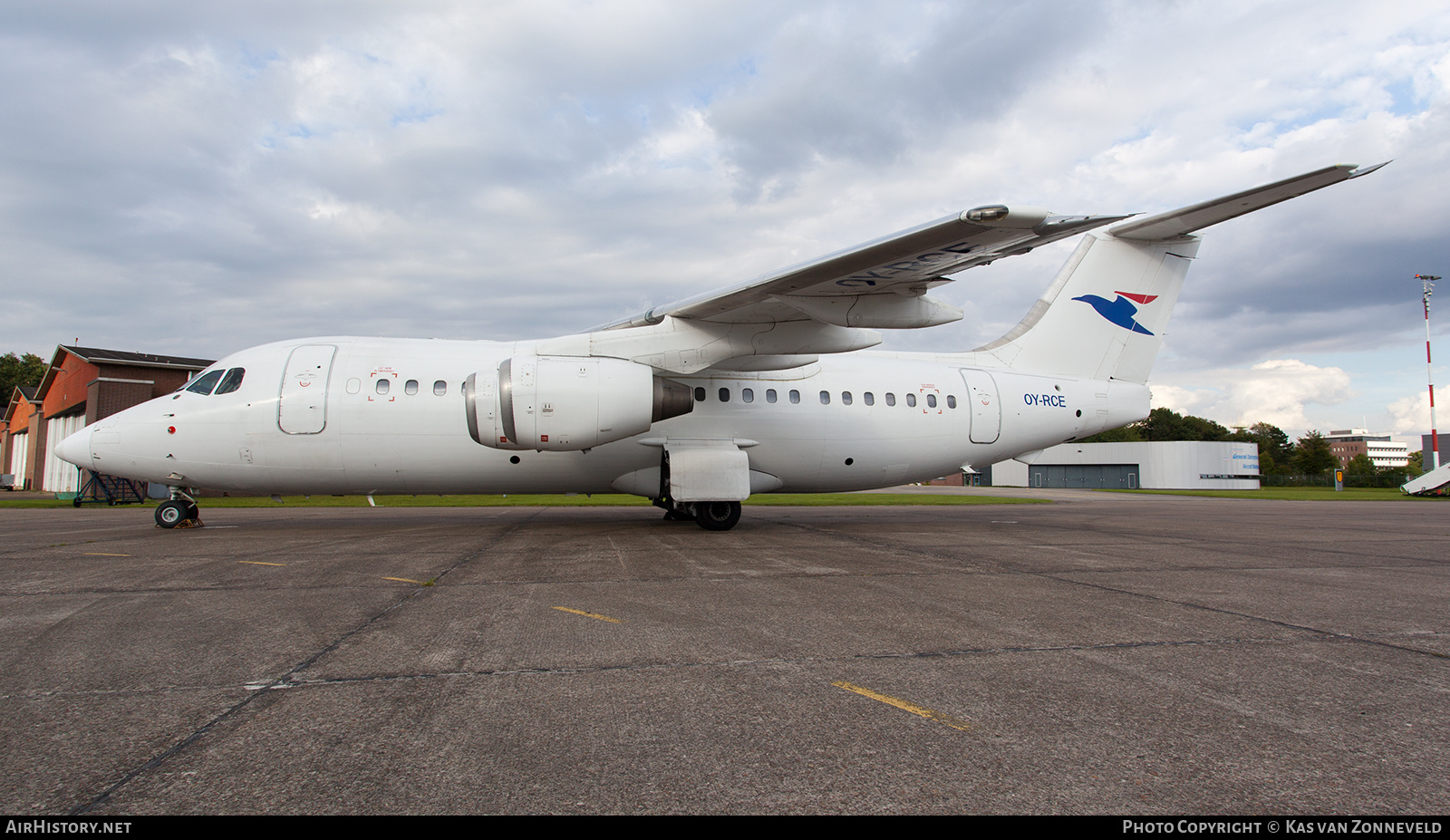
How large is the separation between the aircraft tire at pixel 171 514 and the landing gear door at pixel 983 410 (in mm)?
14461

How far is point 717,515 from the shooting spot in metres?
11.8

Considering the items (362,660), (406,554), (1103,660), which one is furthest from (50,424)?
(1103,660)

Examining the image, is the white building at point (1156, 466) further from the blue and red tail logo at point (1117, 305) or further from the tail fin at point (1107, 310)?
the blue and red tail logo at point (1117, 305)

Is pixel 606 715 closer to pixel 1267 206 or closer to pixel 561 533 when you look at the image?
pixel 561 533

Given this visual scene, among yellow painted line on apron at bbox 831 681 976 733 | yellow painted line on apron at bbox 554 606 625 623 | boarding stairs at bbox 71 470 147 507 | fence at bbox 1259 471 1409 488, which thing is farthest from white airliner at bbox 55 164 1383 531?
fence at bbox 1259 471 1409 488

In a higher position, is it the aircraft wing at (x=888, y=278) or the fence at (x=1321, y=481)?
the aircraft wing at (x=888, y=278)

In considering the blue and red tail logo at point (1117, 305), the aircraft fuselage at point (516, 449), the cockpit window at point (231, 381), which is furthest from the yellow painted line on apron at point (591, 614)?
the blue and red tail logo at point (1117, 305)

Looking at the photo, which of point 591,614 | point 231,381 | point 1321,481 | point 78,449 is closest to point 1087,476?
point 1321,481

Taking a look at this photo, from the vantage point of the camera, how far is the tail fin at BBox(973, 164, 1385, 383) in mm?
13812

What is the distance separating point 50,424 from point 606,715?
193 ft

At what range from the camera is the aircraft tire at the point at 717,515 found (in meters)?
11.8

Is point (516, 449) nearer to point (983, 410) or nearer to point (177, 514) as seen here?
point (177, 514)

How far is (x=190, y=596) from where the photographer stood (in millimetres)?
5930

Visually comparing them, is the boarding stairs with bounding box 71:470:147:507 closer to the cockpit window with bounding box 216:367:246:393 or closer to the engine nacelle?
the cockpit window with bounding box 216:367:246:393
